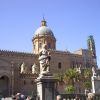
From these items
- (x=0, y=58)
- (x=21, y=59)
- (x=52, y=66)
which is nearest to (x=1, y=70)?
(x=0, y=58)

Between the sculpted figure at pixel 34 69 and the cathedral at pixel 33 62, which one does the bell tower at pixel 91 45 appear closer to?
the cathedral at pixel 33 62

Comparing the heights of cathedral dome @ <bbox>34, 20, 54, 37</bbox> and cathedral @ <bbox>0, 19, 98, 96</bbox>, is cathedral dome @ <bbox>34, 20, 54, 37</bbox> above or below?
above

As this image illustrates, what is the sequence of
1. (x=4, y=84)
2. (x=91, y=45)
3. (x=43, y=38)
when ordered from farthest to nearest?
(x=91, y=45) → (x=43, y=38) → (x=4, y=84)

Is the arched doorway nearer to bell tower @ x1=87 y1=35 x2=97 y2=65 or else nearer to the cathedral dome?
the cathedral dome

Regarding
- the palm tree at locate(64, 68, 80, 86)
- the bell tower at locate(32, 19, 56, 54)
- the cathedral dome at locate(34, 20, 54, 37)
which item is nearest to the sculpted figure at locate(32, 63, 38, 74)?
the palm tree at locate(64, 68, 80, 86)

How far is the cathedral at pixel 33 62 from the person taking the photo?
48656 millimetres

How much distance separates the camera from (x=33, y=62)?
58156mm

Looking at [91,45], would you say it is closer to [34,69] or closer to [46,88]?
[34,69]

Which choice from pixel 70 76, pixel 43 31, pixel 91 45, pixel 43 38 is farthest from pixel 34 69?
pixel 91 45

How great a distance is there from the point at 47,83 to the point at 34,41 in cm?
4990

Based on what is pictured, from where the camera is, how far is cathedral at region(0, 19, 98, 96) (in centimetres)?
4866

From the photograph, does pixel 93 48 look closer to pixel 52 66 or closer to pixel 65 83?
pixel 52 66

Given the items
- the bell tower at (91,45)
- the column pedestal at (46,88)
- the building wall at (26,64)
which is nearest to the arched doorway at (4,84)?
the building wall at (26,64)

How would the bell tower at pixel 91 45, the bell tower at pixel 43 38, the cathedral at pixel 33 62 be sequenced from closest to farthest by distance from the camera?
the cathedral at pixel 33 62 < the bell tower at pixel 43 38 < the bell tower at pixel 91 45
